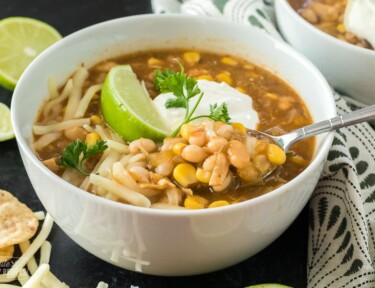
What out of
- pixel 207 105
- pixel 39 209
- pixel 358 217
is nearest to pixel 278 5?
pixel 207 105

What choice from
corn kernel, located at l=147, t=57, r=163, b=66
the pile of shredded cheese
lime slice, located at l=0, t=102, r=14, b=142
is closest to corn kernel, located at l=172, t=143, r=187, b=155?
the pile of shredded cheese

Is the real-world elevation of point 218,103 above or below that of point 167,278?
above

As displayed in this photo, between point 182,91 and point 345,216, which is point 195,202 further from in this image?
point 345,216

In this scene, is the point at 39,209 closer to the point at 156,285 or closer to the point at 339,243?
the point at 156,285

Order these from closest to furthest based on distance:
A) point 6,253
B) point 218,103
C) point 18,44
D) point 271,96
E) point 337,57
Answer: point 6,253 < point 218,103 < point 271,96 < point 337,57 < point 18,44

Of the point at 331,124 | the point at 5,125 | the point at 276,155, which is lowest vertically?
the point at 5,125

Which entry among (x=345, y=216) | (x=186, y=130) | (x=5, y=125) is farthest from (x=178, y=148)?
(x=5, y=125)

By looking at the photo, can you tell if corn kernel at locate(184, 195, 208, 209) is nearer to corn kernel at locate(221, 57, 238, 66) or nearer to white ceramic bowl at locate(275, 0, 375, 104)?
corn kernel at locate(221, 57, 238, 66)
